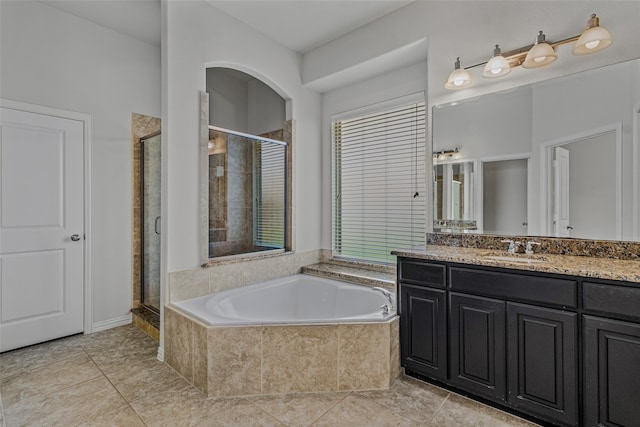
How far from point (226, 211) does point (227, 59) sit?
1.31 metres

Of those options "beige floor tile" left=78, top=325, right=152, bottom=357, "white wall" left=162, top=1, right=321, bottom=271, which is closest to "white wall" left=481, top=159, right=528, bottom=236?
"white wall" left=162, top=1, right=321, bottom=271

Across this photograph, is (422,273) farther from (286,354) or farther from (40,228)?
(40,228)

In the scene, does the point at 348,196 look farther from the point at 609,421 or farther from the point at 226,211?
the point at 609,421

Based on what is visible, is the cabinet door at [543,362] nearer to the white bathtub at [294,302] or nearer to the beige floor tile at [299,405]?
the white bathtub at [294,302]

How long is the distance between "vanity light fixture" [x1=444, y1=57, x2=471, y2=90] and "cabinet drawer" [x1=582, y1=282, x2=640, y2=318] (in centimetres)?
152

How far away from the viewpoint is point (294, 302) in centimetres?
296

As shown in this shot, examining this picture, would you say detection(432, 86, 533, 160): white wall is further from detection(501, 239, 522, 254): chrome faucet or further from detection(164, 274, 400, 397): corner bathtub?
detection(164, 274, 400, 397): corner bathtub

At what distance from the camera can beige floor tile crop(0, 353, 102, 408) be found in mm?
1940

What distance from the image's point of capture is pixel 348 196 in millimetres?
3449

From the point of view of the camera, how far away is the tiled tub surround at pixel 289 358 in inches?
75.0

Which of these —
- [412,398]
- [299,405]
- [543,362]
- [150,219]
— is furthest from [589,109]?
[150,219]

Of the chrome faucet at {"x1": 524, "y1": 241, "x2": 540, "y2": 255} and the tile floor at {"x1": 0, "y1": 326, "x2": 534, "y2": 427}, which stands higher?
the chrome faucet at {"x1": 524, "y1": 241, "x2": 540, "y2": 255}

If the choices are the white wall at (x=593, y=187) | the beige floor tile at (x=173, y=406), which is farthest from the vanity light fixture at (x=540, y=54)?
the beige floor tile at (x=173, y=406)

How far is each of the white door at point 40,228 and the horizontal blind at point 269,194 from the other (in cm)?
156
